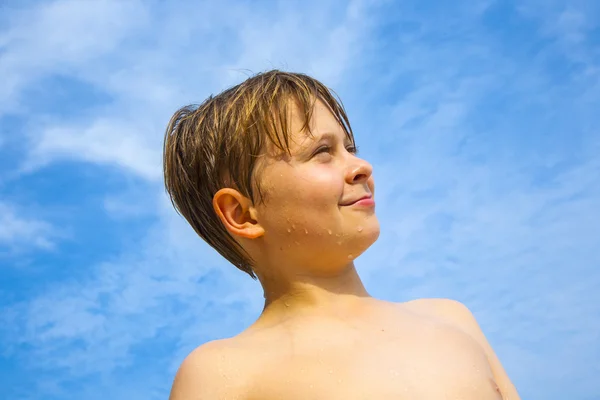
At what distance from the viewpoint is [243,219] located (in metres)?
3.16

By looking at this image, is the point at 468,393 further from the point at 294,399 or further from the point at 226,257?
the point at 226,257

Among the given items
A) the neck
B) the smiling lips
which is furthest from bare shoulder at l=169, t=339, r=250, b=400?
the smiling lips

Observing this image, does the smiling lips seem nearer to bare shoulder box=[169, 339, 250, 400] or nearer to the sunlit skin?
the sunlit skin

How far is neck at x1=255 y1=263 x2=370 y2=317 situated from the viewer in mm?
3057

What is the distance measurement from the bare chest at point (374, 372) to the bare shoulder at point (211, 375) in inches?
3.9

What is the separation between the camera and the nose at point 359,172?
3.05 m

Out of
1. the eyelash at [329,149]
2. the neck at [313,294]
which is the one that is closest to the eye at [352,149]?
the eyelash at [329,149]

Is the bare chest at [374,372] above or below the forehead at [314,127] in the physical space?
below

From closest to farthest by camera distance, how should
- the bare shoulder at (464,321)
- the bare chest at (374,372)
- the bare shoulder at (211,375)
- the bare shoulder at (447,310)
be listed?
the bare chest at (374,372)
the bare shoulder at (211,375)
the bare shoulder at (464,321)
the bare shoulder at (447,310)

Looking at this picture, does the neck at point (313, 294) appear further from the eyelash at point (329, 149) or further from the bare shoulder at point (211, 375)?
the eyelash at point (329, 149)

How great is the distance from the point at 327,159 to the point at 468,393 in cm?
110

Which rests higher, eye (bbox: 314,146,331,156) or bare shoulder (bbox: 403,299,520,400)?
eye (bbox: 314,146,331,156)

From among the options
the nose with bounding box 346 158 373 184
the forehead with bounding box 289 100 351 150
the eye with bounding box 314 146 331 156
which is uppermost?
the forehead with bounding box 289 100 351 150

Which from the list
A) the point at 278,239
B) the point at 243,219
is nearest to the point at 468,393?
the point at 278,239
